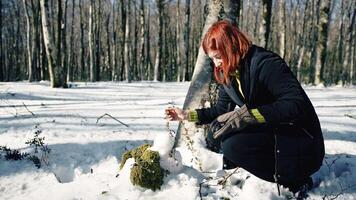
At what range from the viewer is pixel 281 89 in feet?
8.75

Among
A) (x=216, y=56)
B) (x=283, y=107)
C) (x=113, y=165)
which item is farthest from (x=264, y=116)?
(x=113, y=165)

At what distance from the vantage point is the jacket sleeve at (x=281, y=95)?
8.68 feet

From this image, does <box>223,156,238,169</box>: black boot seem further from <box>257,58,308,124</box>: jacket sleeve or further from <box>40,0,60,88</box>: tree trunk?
<box>40,0,60,88</box>: tree trunk

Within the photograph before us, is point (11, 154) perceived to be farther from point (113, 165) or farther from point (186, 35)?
point (186, 35)

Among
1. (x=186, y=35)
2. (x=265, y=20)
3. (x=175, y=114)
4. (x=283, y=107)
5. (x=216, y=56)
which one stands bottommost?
(x=175, y=114)

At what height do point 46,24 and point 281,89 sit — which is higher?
point 46,24

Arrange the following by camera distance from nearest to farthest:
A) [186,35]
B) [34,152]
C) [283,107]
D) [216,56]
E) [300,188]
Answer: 1. [283,107]
2. [216,56]
3. [300,188]
4. [34,152]
5. [186,35]

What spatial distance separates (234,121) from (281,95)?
40cm

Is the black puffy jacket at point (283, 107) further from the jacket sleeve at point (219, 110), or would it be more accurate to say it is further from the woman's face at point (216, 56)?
the jacket sleeve at point (219, 110)

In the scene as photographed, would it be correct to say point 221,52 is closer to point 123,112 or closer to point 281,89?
point 281,89

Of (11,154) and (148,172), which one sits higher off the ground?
(148,172)

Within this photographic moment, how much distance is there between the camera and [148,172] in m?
3.23

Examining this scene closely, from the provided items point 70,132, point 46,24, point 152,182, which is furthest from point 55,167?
point 46,24

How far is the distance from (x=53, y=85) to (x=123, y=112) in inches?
259
